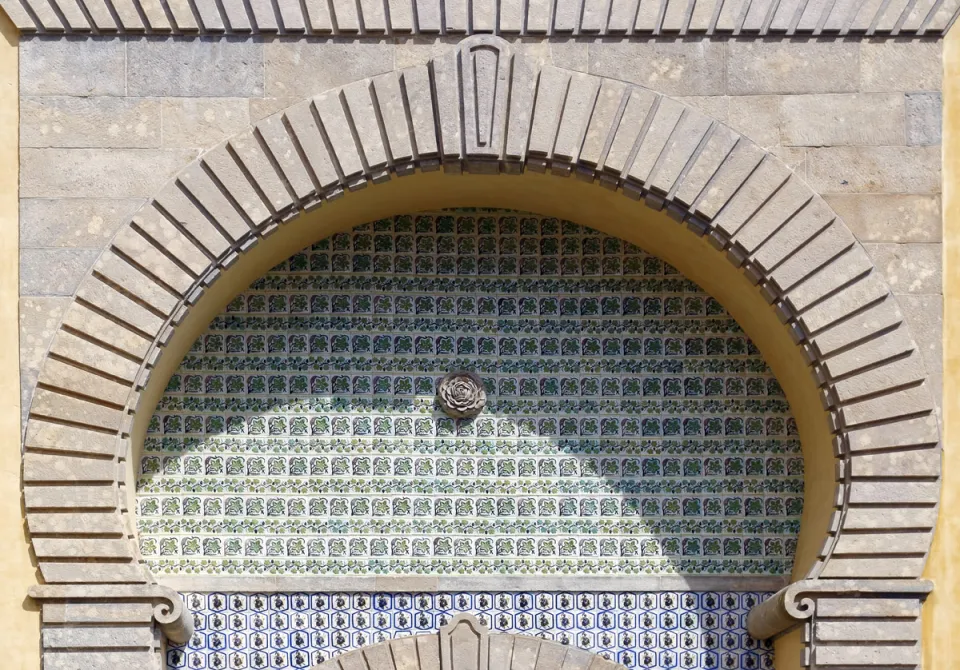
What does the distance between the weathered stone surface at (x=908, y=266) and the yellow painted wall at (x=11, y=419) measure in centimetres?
373

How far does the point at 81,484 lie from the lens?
22.0 ft

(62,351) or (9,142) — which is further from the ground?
(9,142)

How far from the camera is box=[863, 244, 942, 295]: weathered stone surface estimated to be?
6879mm

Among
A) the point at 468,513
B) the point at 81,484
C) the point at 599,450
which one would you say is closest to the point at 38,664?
the point at 81,484

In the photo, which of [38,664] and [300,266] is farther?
[300,266]

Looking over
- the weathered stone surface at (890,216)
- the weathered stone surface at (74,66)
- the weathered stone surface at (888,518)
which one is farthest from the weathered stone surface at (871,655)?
the weathered stone surface at (74,66)

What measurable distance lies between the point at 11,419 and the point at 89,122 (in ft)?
4.38

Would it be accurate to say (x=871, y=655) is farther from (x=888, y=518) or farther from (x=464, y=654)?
(x=464, y=654)

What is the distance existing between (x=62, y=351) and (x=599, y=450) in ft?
8.08

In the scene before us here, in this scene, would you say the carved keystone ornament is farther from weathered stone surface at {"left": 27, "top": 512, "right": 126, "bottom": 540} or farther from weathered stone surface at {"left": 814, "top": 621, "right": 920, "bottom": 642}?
weathered stone surface at {"left": 814, "top": 621, "right": 920, "bottom": 642}

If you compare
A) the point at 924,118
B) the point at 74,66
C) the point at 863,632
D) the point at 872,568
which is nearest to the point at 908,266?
the point at 924,118

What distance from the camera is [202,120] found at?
6.91m

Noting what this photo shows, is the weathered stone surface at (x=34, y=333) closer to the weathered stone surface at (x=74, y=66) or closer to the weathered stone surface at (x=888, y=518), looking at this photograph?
the weathered stone surface at (x=74, y=66)

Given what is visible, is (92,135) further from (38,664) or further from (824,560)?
(824,560)
